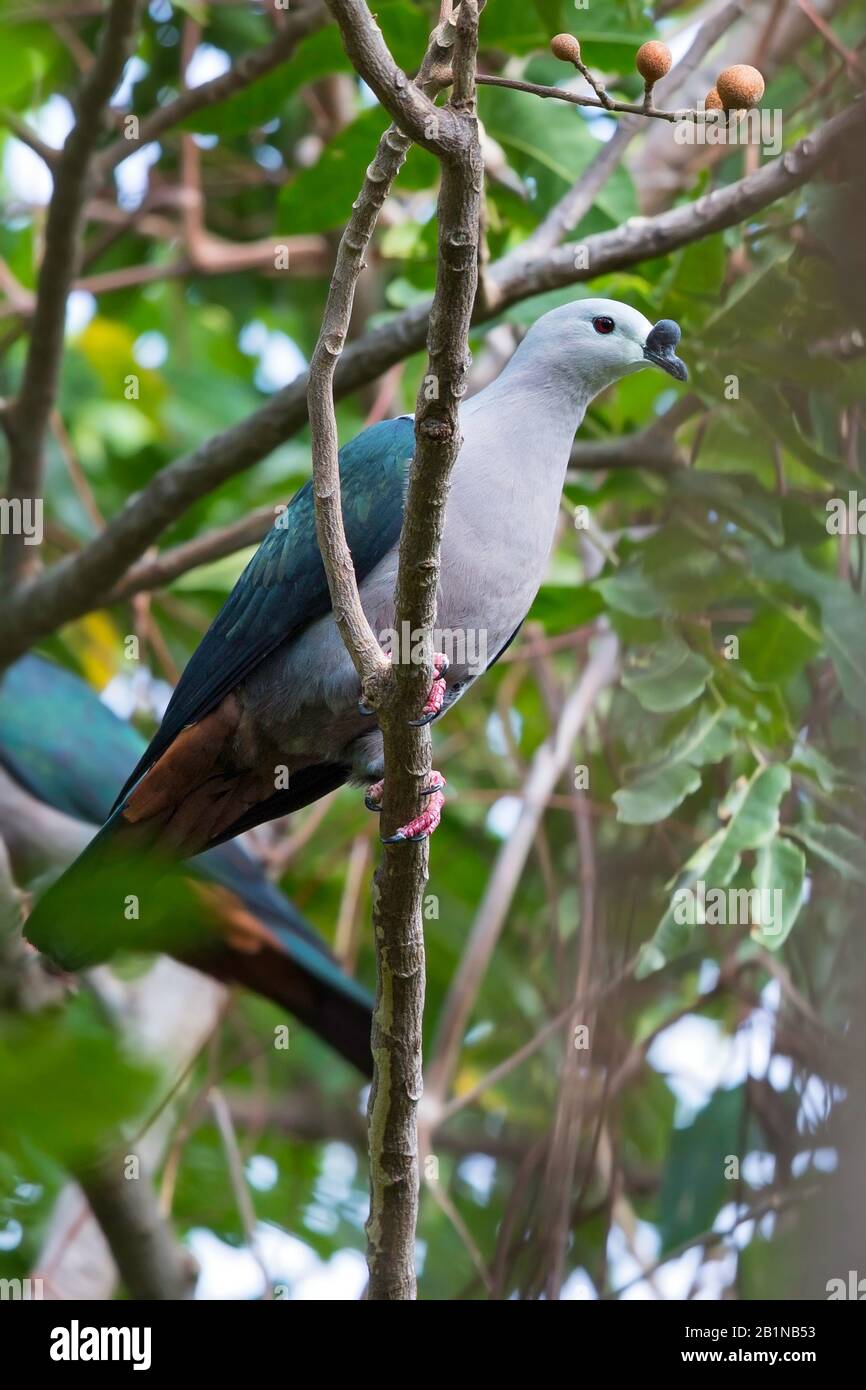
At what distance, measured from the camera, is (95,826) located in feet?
16.4

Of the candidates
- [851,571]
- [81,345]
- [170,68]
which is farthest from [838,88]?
[81,345]

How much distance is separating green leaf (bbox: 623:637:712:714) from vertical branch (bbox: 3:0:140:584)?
67.6 inches

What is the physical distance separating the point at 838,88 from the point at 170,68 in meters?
2.25

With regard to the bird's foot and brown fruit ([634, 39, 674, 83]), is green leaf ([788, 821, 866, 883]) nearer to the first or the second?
the bird's foot

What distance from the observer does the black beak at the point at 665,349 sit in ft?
10.1

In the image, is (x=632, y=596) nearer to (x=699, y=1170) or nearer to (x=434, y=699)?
(x=434, y=699)

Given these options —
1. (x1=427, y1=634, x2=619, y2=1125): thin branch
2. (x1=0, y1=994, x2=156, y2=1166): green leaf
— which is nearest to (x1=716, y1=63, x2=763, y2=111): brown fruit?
(x1=0, y1=994, x2=156, y2=1166): green leaf

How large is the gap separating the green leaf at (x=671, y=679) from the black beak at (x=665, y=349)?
74 centimetres

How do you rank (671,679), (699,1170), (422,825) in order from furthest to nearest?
(699,1170), (671,679), (422,825)

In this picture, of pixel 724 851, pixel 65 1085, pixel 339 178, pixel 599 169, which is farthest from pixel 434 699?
pixel 339 178

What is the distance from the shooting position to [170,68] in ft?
16.6

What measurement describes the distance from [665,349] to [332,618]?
906 millimetres

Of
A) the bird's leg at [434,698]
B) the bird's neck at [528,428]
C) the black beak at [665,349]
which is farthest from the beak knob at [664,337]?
the bird's leg at [434,698]

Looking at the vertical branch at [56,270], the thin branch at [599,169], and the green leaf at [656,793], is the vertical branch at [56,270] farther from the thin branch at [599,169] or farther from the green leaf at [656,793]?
the green leaf at [656,793]
